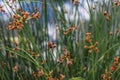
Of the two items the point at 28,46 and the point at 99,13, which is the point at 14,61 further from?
the point at 99,13

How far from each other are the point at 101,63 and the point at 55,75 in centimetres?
34

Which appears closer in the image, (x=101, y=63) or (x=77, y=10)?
(x=101, y=63)

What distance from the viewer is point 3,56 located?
2.36 meters

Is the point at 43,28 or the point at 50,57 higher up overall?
the point at 43,28

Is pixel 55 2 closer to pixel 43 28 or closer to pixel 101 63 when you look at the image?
pixel 43 28

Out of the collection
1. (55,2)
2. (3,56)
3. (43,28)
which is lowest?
(3,56)

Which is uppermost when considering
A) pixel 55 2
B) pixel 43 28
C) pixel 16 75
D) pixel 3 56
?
pixel 55 2

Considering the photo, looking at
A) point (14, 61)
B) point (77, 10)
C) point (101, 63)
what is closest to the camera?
point (101, 63)

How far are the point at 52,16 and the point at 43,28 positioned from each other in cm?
21

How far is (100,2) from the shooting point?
2689 millimetres

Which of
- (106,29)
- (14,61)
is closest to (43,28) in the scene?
(14,61)

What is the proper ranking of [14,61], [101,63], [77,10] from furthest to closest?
[77,10] < [14,61] < [101,63]

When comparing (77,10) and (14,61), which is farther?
(77,10)

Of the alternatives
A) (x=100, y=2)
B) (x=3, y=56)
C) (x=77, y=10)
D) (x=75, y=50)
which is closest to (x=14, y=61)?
(x=3, y=56)
